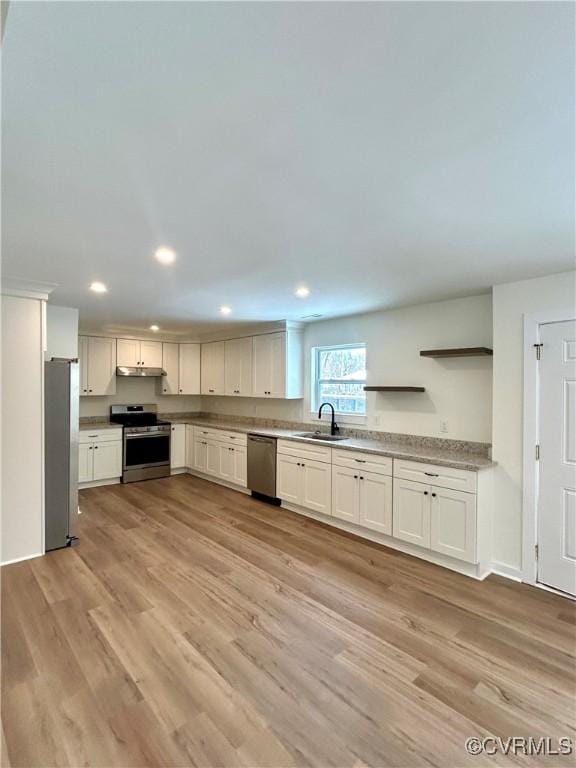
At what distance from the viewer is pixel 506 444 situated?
3230 millimetres

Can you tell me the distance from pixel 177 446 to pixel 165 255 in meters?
4.46

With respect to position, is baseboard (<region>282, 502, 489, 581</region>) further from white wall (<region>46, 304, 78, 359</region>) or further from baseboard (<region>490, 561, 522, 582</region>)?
white wall (<region>46, 304, 78, 359</region>)

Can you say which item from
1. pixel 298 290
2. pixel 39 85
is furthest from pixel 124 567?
pixel 39 85

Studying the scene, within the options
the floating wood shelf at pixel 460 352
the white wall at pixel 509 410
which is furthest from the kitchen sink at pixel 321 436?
the white wall at pixel 509 410

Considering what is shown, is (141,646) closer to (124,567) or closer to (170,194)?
(124,567)

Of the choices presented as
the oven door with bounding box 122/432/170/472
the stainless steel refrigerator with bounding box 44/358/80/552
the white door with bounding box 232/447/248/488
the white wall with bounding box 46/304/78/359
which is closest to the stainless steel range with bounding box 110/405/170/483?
the oven door with bounding box 122/432/170/472

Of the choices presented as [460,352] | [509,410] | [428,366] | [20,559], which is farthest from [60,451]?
[509,410]

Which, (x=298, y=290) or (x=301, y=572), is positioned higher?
(x=298, y=290)

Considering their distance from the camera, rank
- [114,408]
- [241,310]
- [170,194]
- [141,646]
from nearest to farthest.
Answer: [170,194] → [141,646] → [241,310] → [114,408]

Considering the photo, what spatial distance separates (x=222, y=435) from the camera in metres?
5.87

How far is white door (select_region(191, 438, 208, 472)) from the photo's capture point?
624 cm

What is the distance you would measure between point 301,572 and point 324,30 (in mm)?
3310

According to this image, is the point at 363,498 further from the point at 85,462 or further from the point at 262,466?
the point at 85,462

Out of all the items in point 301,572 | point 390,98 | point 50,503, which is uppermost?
point 390,98
